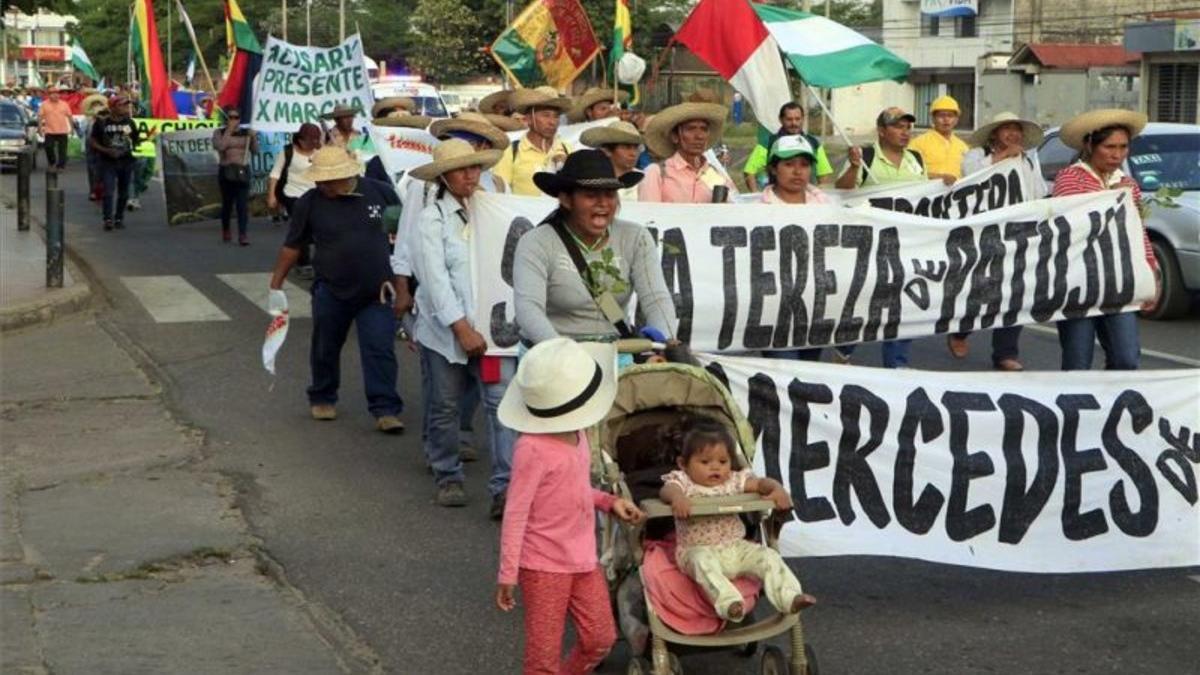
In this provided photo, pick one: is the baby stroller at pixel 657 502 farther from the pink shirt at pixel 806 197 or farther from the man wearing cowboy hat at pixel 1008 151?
the man wearing cowboy hat at pixel 1008 151

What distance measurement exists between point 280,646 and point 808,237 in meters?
3.69

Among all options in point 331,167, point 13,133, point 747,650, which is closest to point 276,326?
point 331,167

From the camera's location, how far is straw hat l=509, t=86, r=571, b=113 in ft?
39.2

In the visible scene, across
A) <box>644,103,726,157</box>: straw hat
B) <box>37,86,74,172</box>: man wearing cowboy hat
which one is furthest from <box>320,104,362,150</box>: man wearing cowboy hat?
<box>37,86,74,172</box>: man wearing cowboy hat

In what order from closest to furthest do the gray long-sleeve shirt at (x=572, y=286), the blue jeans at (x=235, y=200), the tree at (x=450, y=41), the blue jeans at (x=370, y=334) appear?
the gray long-sleeve shirt at (x=572, y=286) → the blue jeans at (x=370, y=334) → the blue jeans at (x=235, y=200) → the tree at (x=450, y=41)

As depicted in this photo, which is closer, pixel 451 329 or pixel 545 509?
→ pixel 545 509

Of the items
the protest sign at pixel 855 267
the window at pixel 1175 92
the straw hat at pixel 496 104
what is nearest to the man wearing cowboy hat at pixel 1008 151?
the protest sign at pixel 855 267

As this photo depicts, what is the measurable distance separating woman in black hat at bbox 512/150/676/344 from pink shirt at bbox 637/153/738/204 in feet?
8.56

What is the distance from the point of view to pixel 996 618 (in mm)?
6750

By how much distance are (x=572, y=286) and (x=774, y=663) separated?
1860mm

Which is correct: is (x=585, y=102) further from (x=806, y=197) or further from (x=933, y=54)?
(x=933, y=54)

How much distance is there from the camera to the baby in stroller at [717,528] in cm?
559

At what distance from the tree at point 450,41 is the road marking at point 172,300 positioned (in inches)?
2139

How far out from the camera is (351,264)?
403 inches
